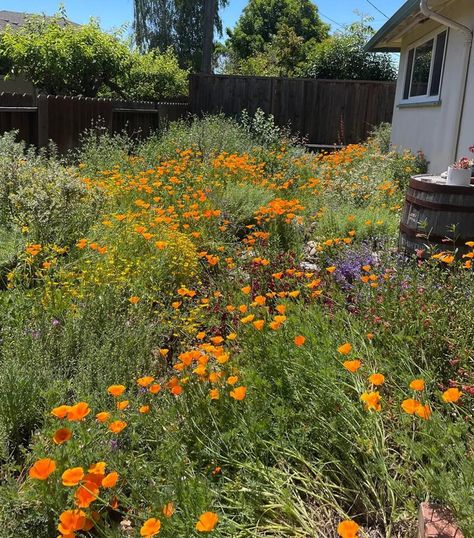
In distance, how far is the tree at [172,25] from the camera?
31078mm

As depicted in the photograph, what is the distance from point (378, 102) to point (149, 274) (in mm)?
13387

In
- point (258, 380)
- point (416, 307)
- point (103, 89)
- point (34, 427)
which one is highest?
point (103, 89)

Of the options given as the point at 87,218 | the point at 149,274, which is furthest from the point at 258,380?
the point at 87,218

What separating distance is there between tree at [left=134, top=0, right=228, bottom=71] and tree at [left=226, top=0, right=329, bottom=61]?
6.59m

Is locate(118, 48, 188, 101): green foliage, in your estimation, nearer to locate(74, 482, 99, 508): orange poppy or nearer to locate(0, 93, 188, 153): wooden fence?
locate(0, 93, 188, 153): wooden fence

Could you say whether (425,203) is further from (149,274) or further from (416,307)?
(149,274)

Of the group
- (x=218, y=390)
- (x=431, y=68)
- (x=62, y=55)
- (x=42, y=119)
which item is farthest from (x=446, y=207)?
(x=62, y=55)

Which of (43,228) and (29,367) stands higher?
(43,228)

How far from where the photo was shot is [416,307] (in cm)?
287

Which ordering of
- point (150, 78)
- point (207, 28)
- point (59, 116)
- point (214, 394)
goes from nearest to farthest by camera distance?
point (214, 394) → point (59, 116) → point (150, 78) → point (207, 28)

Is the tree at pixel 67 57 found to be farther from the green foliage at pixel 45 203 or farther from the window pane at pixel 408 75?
the green foliage at pixel 45 203

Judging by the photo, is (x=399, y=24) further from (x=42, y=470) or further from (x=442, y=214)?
(x=42, y=470)

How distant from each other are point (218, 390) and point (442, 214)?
269 cm

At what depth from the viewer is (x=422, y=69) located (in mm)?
10672
